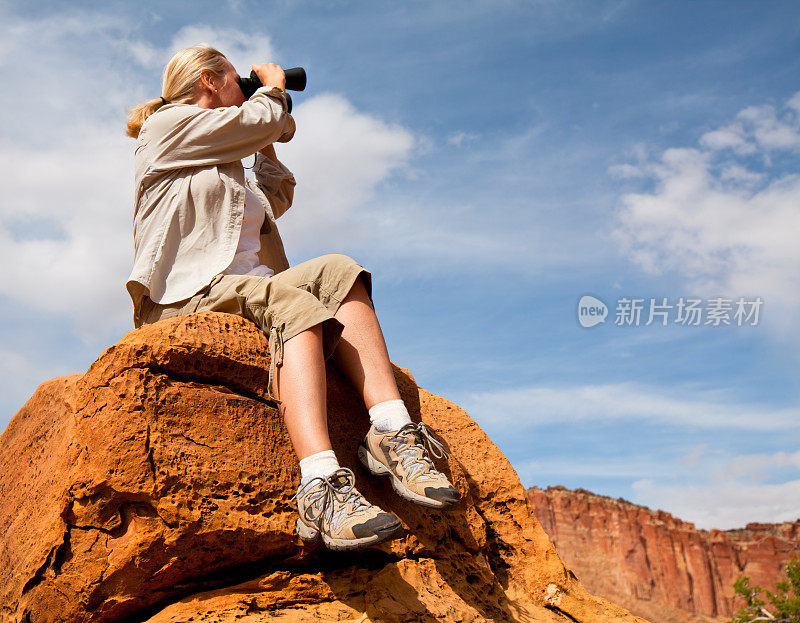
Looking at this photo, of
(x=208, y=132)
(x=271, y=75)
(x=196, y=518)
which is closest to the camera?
(x=196, y=518)

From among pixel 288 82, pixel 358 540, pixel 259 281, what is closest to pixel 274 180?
pixel 288 82

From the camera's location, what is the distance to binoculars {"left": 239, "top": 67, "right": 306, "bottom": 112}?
143 inches

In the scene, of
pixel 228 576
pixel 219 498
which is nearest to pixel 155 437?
pixel 219 498

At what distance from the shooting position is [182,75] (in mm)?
3506

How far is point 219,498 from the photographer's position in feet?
9.01

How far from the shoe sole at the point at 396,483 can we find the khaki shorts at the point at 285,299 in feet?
1.42

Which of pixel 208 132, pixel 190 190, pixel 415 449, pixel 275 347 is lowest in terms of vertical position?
pixel 415 449

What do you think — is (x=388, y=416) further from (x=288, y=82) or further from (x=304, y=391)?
(x=288, y=82)

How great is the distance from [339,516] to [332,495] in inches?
3.6

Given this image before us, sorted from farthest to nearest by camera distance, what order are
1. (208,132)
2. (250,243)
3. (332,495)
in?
1. (250,243)
2. (208,132)
3. (332,495)

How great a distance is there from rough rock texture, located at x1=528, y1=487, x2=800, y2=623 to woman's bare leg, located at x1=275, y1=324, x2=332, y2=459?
152 feet

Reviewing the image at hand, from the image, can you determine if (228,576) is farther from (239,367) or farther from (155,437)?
(239,367)

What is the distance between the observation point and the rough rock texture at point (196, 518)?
8.90 feet

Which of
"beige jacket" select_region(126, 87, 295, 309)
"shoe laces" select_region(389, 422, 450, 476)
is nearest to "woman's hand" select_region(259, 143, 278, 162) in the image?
"beige jacket" select_region(126, 87, 295, 309)
